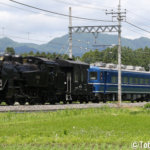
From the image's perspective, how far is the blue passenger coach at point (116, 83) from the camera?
157 feet

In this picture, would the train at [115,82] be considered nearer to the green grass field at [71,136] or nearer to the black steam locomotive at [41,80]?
the black steam locomotive at [41,80]

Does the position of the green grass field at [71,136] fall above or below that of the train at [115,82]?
below

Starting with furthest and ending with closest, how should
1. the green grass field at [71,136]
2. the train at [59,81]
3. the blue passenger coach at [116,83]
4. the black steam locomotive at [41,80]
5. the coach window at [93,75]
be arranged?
the blue passenger coach at [116,83] < the coach window at [93,75] < the train at [59,81] < the black steam locomotive at [41,80] < the green grass field at [71,136]

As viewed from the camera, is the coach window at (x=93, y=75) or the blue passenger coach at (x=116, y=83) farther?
the blue passenger coach at (x=116, y=83)

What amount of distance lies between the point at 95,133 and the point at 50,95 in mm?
22401

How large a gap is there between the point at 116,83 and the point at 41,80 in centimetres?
1691

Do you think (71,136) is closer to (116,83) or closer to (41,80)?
(41,80)

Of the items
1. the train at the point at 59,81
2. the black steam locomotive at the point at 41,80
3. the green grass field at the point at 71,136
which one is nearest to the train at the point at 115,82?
the train at the point at 59,81

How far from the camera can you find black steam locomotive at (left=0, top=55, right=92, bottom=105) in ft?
110

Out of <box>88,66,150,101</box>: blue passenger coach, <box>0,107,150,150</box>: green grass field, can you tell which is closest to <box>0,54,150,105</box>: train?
<box>88,66,150,101</box>: blue passenger coach

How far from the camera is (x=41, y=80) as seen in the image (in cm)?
3700

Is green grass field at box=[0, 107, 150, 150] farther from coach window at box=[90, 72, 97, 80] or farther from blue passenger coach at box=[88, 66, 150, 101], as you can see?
blue passenger coach at box=[88, 66, 150, 101]

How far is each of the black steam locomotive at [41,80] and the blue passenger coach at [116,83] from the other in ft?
10.6

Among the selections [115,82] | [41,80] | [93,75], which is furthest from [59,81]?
[115,82]
